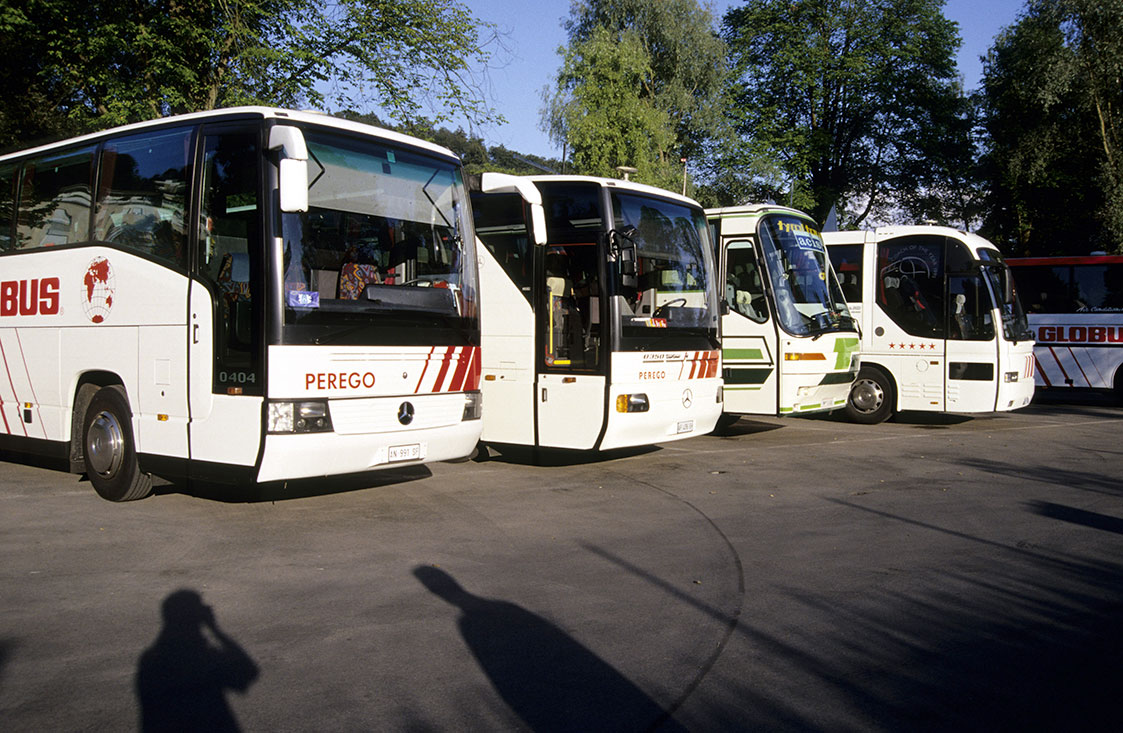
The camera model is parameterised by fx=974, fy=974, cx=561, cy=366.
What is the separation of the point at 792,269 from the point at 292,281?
27.5ft

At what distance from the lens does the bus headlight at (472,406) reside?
8.78 m

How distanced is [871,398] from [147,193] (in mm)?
11993

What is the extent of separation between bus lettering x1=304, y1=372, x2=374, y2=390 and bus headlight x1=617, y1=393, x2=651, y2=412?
3285mm

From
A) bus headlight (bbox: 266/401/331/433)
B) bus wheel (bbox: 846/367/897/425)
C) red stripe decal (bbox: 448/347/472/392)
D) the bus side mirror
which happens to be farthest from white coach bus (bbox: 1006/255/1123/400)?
the bus side mirror

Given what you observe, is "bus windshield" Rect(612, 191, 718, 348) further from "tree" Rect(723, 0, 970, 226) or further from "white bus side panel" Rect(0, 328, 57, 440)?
"tree" Rect(723, 0, 970, 226)

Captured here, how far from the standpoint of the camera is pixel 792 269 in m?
13.8

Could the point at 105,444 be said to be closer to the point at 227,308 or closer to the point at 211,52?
the point at 227,308

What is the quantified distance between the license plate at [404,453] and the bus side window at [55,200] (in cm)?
366

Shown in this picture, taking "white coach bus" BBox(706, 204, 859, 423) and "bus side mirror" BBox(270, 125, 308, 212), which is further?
"white coach bus" BBox(706, 204, 859, 423)

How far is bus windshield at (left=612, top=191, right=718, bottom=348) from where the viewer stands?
35.2 ft

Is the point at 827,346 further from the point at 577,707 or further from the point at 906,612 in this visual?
the point at 577,707

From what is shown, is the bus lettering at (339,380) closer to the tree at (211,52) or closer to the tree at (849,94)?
the tree at (211,52)

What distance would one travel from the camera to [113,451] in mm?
8469

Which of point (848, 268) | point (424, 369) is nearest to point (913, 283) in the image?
point (848, 268)
